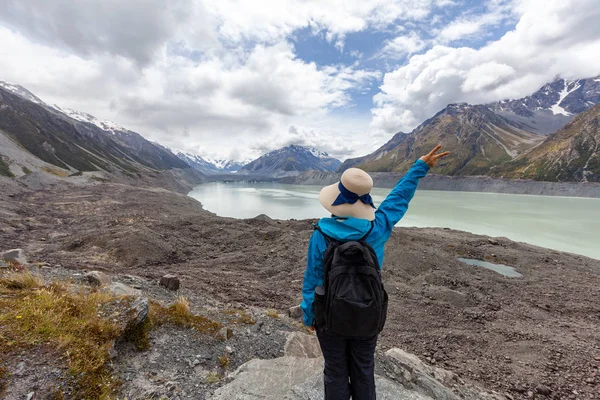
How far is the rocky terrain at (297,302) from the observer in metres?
4.68

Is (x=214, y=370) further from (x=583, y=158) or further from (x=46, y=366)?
(x=583, y=158)

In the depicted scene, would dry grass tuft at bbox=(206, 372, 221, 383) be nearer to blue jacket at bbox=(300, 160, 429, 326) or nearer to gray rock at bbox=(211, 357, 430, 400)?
gray rock at bbox=(211, 357, 430, 400)

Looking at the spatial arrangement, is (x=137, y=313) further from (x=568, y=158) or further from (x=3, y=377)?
(x=568, y=158)

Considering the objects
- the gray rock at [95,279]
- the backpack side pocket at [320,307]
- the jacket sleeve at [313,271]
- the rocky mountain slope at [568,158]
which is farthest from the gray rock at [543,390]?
the rocky mountain slope at [568,158]

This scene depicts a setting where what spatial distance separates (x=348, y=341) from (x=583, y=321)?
1286 centimetres

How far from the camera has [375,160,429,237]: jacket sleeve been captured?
3496 mm

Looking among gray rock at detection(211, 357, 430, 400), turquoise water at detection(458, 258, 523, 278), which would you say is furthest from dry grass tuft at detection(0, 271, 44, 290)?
turquoise water at detection(458, 258, 523, 278)

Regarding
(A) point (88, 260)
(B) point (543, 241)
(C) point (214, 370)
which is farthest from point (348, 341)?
(B) point (543, 241)

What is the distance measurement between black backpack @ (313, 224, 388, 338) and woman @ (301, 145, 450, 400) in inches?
9.4

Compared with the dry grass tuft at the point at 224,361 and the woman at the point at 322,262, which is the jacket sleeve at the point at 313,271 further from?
the dry grass tuft at the point at 224,361

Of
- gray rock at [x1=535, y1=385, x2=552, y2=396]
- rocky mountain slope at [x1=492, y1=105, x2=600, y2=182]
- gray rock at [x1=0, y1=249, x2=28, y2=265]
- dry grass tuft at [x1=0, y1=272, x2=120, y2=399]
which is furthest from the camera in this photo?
rocky mountain slope at [x1=492, y1=105, x2=600, y2=182]

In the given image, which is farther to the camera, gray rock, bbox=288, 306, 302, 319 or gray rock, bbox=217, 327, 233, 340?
gray rock, bbox=288, 306, 302, 319

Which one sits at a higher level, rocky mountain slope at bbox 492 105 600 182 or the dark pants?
rocky mountain slope at bbox 492 105 600 182

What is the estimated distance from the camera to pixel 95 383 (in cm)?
363
